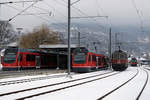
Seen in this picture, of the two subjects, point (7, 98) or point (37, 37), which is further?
point (37, 37)

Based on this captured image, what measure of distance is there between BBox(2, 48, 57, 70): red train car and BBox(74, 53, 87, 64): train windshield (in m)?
6.05

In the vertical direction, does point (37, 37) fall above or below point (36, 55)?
above

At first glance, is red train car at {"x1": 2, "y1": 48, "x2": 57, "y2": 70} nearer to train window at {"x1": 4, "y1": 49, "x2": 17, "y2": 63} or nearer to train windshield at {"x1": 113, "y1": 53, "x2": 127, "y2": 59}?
train window at {"x1": 4, "y1": 49, "x2": 17, "y2": 63}

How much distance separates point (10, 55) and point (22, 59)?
1.57 meters

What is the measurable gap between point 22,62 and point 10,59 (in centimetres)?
171

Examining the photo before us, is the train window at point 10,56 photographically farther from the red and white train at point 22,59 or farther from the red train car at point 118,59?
the red train car at point 118,59

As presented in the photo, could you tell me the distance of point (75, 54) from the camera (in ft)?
115

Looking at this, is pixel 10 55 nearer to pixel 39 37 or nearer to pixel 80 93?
pixel 80 93

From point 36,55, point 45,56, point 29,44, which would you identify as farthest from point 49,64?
point 29,44

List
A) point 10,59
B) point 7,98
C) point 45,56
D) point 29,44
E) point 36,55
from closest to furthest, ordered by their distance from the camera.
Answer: point 7,98 < point 10,59 < point 36,55 < point 45,56 < point 29,44

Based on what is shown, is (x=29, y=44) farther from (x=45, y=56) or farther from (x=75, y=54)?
(x=75, y=54)

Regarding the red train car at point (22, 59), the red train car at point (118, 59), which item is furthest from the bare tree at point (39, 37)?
the red train car at point (22, 59)

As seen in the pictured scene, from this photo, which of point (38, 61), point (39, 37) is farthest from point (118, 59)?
point (39, 37)

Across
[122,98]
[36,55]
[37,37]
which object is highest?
[37,37]
